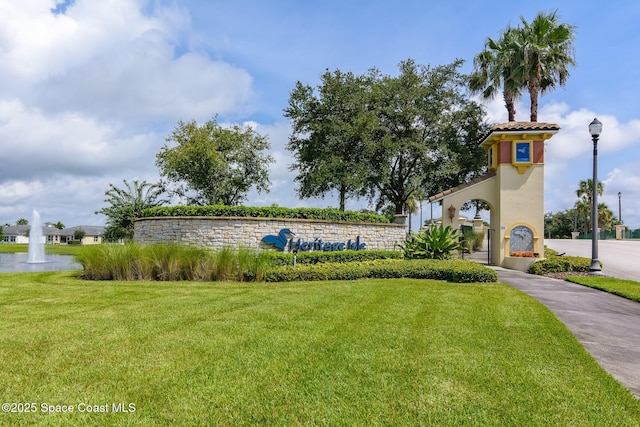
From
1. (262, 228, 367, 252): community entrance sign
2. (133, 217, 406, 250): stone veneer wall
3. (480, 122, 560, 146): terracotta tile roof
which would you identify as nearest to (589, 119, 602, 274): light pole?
(480, 122, 560, 146): terracotta tile roof

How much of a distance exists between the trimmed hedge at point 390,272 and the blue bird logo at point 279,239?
7.76 feet

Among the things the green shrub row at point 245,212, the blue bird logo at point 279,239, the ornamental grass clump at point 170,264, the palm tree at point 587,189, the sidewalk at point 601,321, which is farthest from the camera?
the palm tree at point 587,189

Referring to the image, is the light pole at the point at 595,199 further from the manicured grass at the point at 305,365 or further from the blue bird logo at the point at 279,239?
the blue bird logo at the point at 279,239

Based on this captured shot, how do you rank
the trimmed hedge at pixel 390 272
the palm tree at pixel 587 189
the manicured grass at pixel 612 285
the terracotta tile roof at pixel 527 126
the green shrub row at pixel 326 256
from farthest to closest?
the palm tree at pixel 587 189
the terracotta tile roof at pixel 527 126
the green shrub row at pixel 326 256
the trimmed hedge at pixel 390 272
the manicured grass at pixel 612 285

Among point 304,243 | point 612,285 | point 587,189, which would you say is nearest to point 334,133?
point 304,243

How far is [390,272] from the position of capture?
45.1 ft

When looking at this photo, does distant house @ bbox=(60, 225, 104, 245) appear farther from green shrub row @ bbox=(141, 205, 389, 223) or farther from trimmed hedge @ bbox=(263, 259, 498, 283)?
trimmed hedge @ bbox=(263, 259, 498, 283)

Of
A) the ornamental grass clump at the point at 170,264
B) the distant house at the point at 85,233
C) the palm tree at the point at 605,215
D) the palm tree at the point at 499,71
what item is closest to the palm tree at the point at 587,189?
the palm tree at the point at 605,215

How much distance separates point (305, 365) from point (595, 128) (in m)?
14.8

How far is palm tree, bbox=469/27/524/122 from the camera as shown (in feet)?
73.8

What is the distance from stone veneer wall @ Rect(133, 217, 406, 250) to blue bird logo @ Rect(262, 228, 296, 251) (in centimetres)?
16

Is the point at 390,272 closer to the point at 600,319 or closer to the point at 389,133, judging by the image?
the point at 600,319

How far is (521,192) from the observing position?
61.4 ft

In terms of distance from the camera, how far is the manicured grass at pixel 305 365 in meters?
3.40
